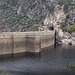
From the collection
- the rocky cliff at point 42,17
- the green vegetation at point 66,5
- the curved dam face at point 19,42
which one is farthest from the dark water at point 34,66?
the green vegetation at point 66,5

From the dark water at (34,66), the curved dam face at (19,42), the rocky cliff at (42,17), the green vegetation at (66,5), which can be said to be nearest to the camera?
the dark water at (34,66)

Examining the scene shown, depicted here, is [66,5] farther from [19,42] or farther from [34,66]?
[34,66]

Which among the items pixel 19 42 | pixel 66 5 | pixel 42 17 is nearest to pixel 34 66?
pixel 19 42

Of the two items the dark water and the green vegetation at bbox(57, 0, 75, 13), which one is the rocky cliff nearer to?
the green vegetation at bbox(57, 0, 75, 13)

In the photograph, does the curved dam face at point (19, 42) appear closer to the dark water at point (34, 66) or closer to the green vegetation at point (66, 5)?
the dark water at point (34, 66)

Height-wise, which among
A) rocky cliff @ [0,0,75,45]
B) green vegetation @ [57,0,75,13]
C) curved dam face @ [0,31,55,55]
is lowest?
curved dam face @ [0,31,55,55]

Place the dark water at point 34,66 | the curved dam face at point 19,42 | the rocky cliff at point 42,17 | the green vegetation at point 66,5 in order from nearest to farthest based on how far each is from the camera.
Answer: the dark water at point 34,66 < the curved dam face at point 19,42 < the rocky cliff at point 42,17 < the green vegetation at point 66,5

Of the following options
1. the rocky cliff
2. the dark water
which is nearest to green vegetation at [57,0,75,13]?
the rocky cliff

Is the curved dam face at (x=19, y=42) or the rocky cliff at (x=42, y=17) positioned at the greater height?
the rocky cliff at (x=42, y=17)

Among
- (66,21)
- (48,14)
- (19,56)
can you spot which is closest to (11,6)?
(48,14)

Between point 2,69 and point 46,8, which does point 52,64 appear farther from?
point 46,8
